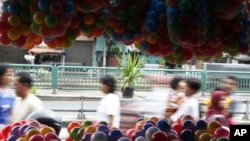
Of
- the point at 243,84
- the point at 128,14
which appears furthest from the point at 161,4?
the point at 243,84

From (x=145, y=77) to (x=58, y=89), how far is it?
2.08 meters

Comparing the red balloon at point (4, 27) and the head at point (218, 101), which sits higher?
the red balloon at point (4, 27)

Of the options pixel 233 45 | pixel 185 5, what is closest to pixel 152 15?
pixel 185 5

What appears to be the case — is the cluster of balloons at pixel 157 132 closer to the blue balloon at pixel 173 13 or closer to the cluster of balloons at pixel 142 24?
the cluster of balloons at pixel 142 24

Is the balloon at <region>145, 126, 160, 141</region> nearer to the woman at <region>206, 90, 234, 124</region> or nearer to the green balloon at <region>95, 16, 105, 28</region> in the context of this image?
the green balloon at <region>95, 16, 105, 28</region>

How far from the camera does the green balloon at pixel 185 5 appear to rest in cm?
181

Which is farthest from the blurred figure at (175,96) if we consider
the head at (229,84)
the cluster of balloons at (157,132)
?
the cluster of balloons at (157,132)

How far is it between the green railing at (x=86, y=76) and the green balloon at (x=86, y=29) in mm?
7553

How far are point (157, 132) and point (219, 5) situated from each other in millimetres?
642

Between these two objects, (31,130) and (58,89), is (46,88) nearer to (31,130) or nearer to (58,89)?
(58,89)

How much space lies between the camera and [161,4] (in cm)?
207

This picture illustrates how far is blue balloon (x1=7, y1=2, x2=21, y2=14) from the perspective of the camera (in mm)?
1926

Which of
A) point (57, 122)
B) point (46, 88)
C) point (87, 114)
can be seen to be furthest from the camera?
point (46, 88)

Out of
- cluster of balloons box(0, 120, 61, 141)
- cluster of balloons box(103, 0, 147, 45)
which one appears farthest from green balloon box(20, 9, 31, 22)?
cluster of balloons box(0, 120, 61, 141)
